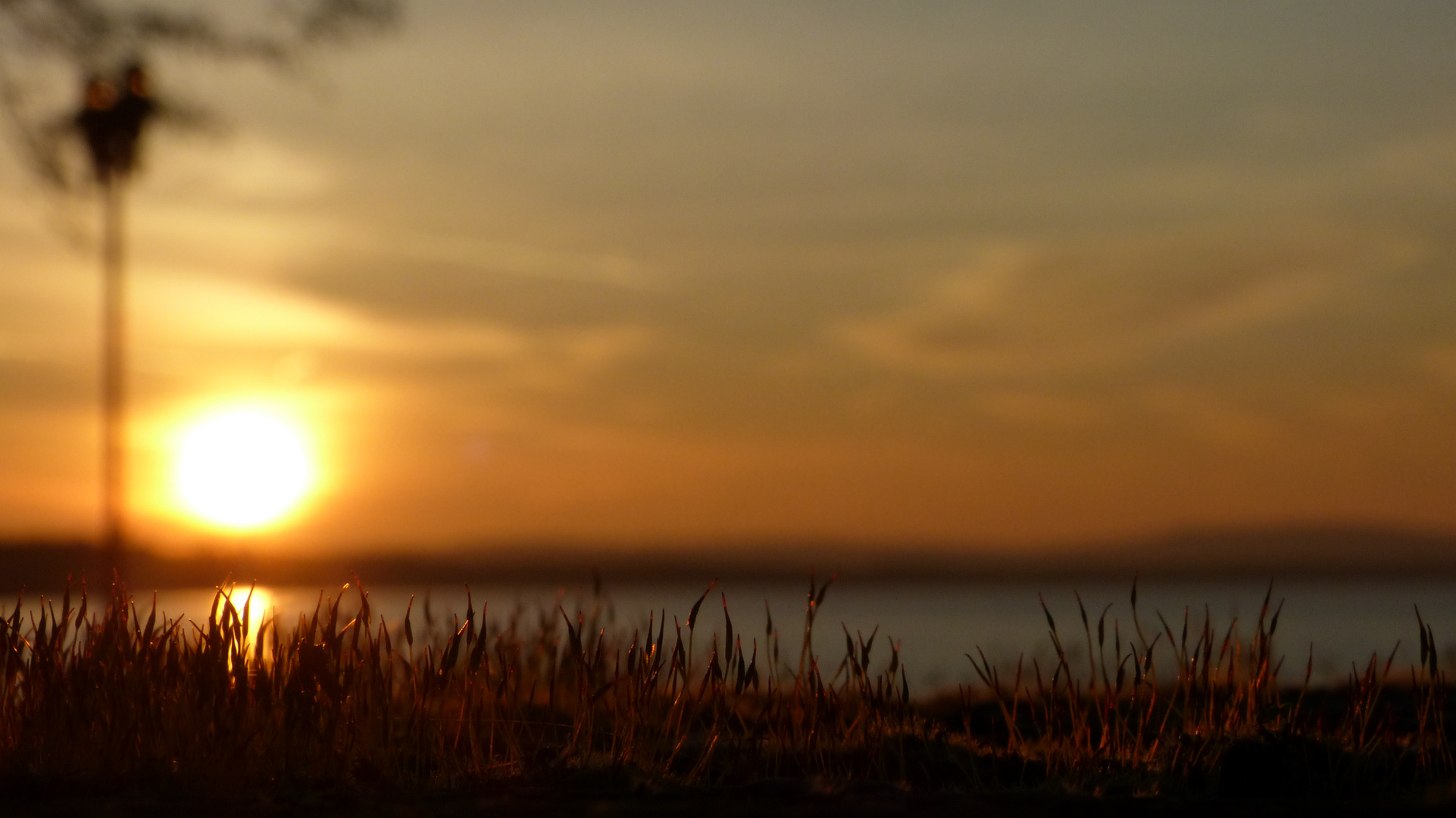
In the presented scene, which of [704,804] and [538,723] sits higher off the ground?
[538,723]

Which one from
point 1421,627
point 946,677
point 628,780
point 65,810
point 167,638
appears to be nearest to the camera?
point 65,810

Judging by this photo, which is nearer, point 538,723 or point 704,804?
point 704,804

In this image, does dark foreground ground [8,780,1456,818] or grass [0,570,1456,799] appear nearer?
dark foreground ground [8,780,1456,818]

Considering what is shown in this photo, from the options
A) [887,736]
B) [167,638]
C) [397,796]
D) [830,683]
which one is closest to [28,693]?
[167,638]

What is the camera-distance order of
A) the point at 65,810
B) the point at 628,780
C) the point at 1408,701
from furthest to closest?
the point at 1408,701, the point at 628,780, the point at 65,810

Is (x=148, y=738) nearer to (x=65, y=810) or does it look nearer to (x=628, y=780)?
(x=65, y=810)

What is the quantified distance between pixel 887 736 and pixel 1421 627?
1973mm

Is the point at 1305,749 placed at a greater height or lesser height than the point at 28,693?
lesser

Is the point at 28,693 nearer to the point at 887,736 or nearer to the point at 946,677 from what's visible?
the point at 887,736

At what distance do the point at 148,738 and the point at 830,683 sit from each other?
230cm

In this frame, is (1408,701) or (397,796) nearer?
(397,796)

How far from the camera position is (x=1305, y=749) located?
4.43 m

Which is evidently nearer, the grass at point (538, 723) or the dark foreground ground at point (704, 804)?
the dark foreground ground at point (704, 804)

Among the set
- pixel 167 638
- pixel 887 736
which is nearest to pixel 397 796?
pixel 167 638
